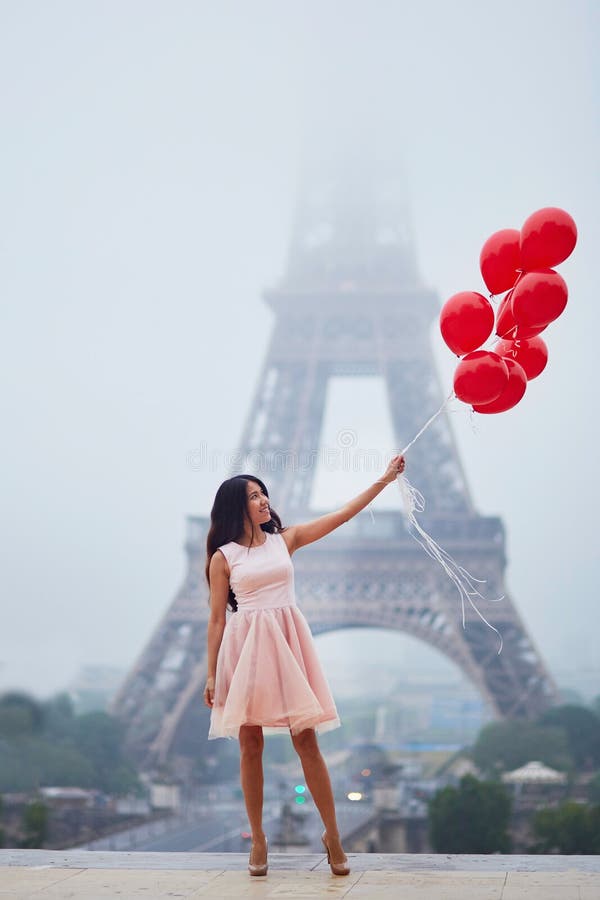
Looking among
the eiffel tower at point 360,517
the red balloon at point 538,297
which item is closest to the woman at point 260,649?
the red balloon at point 538,297

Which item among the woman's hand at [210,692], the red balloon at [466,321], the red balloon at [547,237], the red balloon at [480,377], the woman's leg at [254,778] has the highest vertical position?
the red balloon at [547,237]

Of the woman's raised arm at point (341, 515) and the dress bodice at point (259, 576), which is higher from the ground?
the woman's raised arm at point (341, 515)

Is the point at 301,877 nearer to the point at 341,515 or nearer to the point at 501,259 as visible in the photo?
the point at 341,515

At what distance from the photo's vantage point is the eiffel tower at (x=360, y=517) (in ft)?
59.6

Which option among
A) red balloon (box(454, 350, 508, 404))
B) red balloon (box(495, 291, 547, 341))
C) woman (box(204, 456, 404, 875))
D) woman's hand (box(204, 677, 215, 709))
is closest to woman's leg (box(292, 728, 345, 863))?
woman (box(204, 456, 404, 875))

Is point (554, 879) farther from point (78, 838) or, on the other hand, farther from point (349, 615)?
point (78, 838)

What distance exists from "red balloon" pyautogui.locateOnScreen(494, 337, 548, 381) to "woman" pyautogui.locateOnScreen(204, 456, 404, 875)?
713 mm

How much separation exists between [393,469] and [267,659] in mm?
609

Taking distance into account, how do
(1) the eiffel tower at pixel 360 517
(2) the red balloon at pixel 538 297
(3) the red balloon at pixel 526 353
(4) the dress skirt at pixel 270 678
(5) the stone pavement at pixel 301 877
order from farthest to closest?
(1) the eiffel tower at pixel 360 517, (3) the red balloon at pixel 526 353, (2) the red balloon at pixel 538 297, (4) the dress skirt at pixel 270 678, (5) the stone pavement at pixel 301 877

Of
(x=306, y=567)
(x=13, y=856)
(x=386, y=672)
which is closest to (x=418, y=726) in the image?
(x=386, y=672)

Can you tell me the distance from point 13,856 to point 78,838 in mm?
17766

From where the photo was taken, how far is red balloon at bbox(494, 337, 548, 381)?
356 centimetres

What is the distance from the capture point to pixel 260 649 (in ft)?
9.91

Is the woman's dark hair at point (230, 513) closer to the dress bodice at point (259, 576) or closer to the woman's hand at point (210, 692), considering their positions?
the dress bodice at point (259, 576)
